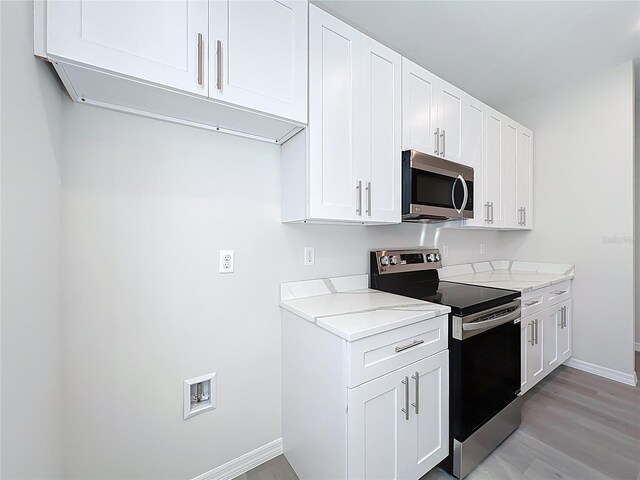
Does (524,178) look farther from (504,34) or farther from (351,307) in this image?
(351,307)

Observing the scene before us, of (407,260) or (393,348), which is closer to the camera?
(393,348)

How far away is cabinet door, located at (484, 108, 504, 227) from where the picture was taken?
2338mm

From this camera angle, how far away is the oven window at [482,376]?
1.45m

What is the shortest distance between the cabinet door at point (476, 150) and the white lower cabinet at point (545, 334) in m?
0.71

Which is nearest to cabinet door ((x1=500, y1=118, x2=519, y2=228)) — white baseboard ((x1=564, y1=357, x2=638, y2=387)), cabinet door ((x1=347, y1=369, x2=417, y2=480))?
white baseboard ((x1=564, y1=357, x2=638, y2=387))

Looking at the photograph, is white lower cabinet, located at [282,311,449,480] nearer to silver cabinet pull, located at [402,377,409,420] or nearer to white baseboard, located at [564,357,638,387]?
silver cabinet pull, located at [402,377,409,420]

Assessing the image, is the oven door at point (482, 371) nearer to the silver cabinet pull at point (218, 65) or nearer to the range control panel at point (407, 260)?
the range control panel at point (407, 260)

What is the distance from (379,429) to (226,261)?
1052mm

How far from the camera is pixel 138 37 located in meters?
0.96

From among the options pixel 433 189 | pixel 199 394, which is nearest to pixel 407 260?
pixel 433 189

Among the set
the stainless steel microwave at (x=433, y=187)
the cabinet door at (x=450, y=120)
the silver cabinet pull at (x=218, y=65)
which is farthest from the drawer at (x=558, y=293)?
the silver cabinet pull at (x=218, y=65)

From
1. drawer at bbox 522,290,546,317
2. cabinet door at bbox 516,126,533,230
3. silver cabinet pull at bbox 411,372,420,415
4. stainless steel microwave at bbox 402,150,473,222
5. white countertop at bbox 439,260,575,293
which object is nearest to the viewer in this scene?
silver cabinet pull at bbox 411,372,420,415

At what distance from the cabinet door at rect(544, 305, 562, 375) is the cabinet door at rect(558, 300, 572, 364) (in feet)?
0.18

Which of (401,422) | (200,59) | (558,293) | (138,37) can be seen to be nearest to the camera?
(138,37)
